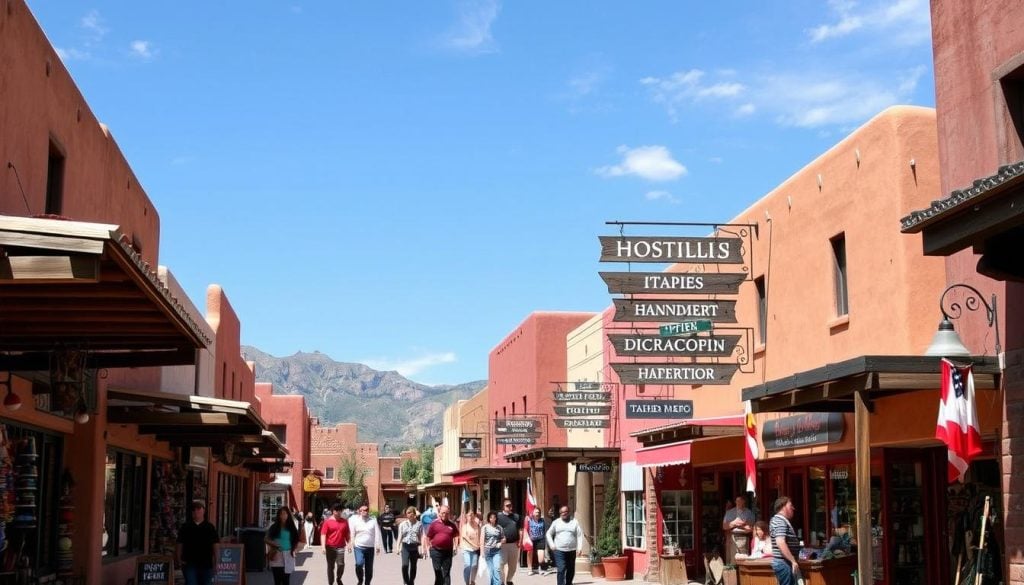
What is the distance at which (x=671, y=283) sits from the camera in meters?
18.6

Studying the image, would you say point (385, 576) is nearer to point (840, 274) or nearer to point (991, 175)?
point (840, 274)

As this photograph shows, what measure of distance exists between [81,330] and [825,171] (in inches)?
438

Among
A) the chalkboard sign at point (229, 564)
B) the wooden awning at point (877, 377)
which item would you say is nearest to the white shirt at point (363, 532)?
the chalkboard sign at point (229, 564)

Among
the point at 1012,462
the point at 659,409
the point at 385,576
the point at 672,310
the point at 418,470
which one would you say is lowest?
the point at 385,576

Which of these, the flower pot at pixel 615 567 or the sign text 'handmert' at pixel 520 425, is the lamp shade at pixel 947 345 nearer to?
the flower pot at pixel 615 567

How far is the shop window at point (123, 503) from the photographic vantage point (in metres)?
18.1

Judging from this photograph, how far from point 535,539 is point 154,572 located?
10.7 meters

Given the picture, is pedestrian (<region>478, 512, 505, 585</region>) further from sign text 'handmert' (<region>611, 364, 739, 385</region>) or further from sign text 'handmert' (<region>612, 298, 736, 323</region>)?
sign text 'handmert' (<region>612, 298, 736, 323</region>)

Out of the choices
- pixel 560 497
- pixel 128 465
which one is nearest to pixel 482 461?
pixel 560 497

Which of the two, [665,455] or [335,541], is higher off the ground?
[665,455]

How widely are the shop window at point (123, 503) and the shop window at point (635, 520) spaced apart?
1089cm

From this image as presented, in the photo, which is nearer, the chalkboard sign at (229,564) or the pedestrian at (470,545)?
the chalkboard sign at (229,564)

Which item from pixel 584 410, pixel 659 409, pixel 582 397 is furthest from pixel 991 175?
pixel 584 410

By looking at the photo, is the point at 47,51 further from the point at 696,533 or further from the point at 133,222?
the point at 696,533
